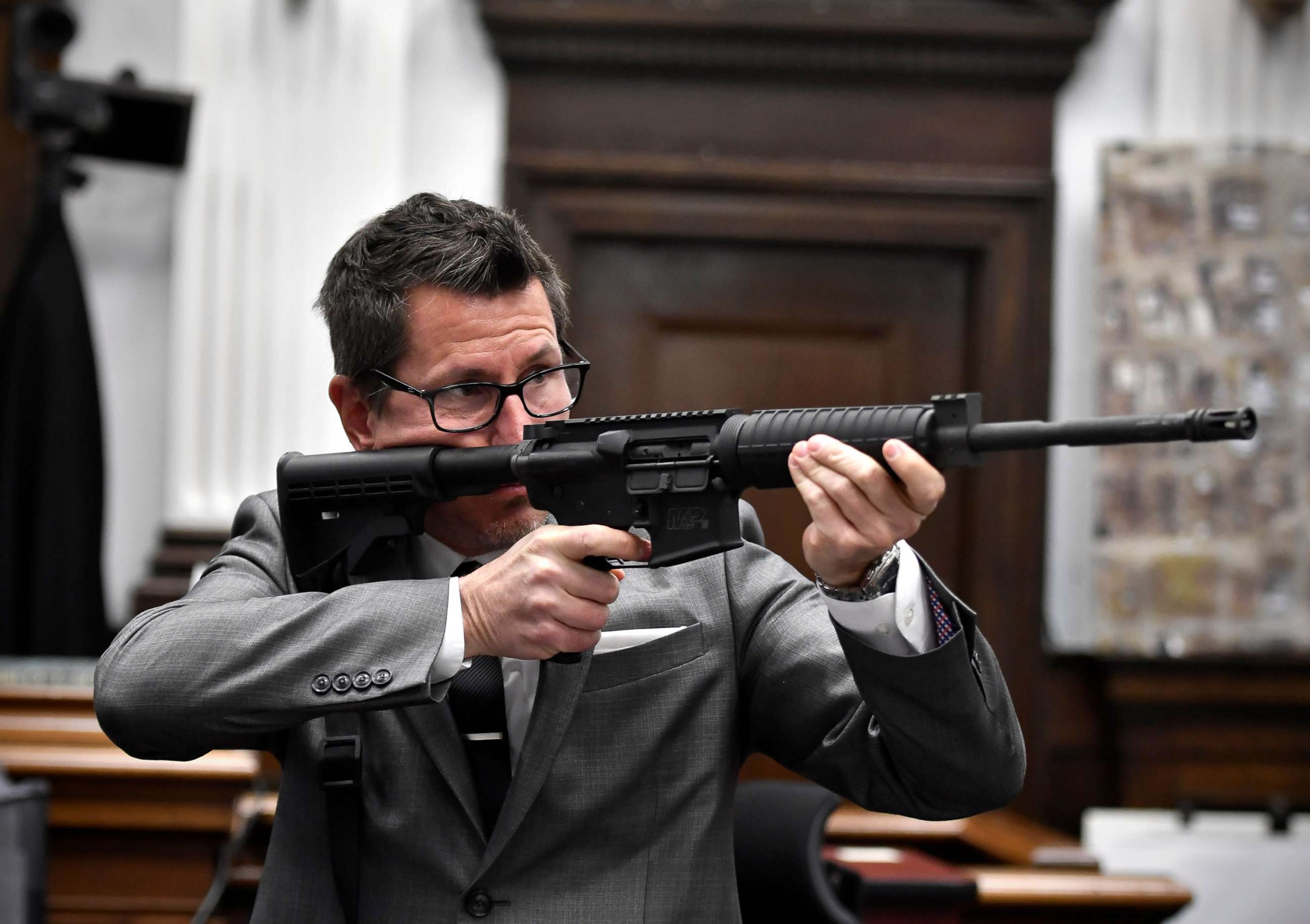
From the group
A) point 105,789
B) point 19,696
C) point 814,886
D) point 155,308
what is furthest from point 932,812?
point 155,308

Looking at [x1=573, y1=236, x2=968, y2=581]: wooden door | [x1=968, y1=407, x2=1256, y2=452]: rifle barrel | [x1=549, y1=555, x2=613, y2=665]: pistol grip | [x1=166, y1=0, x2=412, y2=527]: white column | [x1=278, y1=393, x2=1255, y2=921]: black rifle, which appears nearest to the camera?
[x1=968, y1=407, x2=1256, y2=452]: rifle barrel

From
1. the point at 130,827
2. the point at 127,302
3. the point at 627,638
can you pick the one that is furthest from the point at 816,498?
the point at 127,302

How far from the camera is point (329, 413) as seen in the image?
314cm

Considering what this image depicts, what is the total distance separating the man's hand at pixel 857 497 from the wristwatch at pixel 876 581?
0.02m

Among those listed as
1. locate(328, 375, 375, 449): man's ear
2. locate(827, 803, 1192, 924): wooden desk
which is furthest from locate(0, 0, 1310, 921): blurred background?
locate(328, 375, 375, 449): man's ear

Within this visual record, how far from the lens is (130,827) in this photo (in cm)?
245

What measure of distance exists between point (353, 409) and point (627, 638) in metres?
0.43

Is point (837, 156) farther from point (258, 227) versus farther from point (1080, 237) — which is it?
point (258, 227)

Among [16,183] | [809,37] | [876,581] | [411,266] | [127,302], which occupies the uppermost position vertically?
[809,37]

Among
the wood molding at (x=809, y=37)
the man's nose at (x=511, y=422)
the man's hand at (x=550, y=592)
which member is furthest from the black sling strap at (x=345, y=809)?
the wood molding at (x=809, y=37)

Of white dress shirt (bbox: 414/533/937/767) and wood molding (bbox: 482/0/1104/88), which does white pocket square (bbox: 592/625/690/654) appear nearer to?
white dress shirt (bbox: 414/533/937/767)

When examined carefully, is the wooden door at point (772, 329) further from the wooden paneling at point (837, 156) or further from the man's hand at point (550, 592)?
the man's hand at point (550, 592)

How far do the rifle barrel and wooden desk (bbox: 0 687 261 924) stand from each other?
180 cm

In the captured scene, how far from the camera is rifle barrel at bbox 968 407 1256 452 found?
3.22 feet
